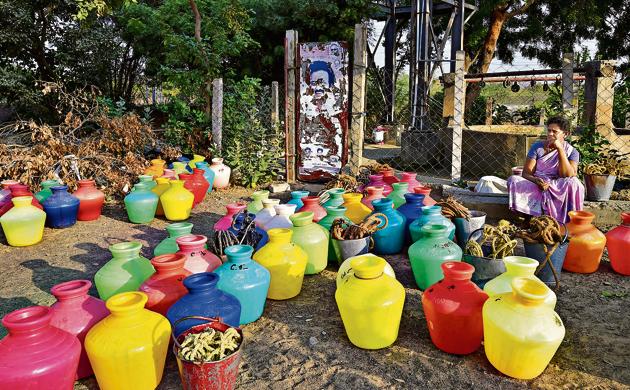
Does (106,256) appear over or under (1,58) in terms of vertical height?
under

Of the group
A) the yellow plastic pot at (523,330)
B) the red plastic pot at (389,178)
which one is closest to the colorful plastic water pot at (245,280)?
the yellow plastic pot at (523,330)

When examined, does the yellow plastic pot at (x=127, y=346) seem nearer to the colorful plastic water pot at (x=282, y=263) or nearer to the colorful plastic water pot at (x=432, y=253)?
the colorful plastic water pot at (x=282, y=263)

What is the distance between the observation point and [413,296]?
3.53 meters

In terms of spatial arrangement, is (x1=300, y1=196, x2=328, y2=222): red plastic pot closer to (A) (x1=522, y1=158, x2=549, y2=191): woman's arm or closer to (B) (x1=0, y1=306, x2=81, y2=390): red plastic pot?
(A) (x1=522, y1=158, x2=549, y2=191): woman's arm

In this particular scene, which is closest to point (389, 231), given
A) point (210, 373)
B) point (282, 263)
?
point (282, 263)

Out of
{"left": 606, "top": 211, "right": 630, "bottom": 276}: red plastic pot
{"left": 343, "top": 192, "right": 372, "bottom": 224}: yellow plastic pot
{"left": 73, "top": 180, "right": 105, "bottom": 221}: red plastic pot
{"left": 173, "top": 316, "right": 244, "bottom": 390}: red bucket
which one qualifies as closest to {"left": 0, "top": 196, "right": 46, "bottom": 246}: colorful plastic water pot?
{"left": 73, "top": 180, "right": 105, "bottom": 221}: red plastic pot

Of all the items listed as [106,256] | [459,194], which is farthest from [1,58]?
[459,194]

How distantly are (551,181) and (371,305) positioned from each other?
3.00 metres

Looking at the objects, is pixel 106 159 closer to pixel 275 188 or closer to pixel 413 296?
pixel 275 188

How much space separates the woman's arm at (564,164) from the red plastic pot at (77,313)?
4248mm

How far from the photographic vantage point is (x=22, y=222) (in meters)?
4.79

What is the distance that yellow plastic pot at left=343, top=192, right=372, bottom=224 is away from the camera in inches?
178

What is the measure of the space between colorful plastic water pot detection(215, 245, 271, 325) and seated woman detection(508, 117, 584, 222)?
121 inches

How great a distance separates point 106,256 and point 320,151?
4.02 m
